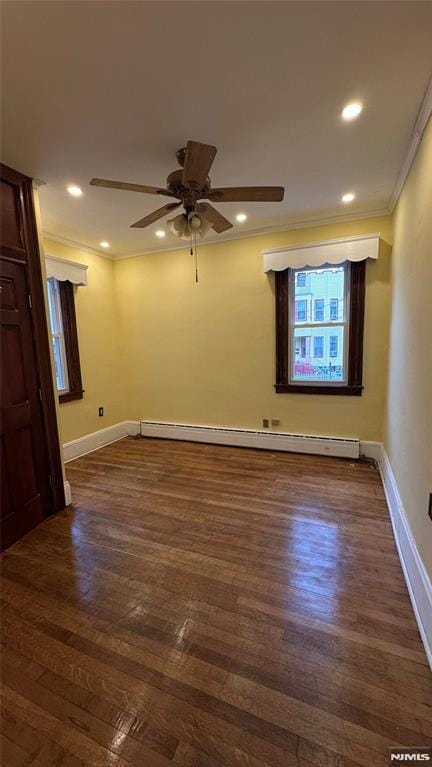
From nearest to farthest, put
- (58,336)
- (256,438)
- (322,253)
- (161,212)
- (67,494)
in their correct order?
(161,212) < (67,494) < (322,253) < (58,336) < (256,438)

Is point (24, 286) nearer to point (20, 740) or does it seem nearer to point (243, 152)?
point (243, 152)

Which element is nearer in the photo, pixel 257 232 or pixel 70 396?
pixel 257 232

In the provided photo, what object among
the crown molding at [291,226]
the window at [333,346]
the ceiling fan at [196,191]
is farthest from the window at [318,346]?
the ceiling fan at [196,191]

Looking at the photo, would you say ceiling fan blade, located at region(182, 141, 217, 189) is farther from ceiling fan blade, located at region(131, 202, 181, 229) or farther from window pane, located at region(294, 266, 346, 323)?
window pane, located at region(294, 266, 346, 323)

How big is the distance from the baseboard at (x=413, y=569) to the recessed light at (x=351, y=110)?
2484mm

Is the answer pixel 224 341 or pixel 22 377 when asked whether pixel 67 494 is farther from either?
pixel 224 341

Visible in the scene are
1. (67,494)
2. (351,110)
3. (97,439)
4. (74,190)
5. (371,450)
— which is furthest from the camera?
(97,439)

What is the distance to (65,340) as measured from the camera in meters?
3.87

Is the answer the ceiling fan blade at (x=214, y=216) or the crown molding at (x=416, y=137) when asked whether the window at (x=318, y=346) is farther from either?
the ceiling fan blade at (x=214, y=216)

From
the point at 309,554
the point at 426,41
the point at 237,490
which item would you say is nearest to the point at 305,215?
the point at 426,41

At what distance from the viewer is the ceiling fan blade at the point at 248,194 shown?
1882 millimetres

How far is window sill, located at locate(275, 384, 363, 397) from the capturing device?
3551mm

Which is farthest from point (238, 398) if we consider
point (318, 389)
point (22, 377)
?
point (22, 377)

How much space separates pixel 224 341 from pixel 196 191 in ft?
7.25
